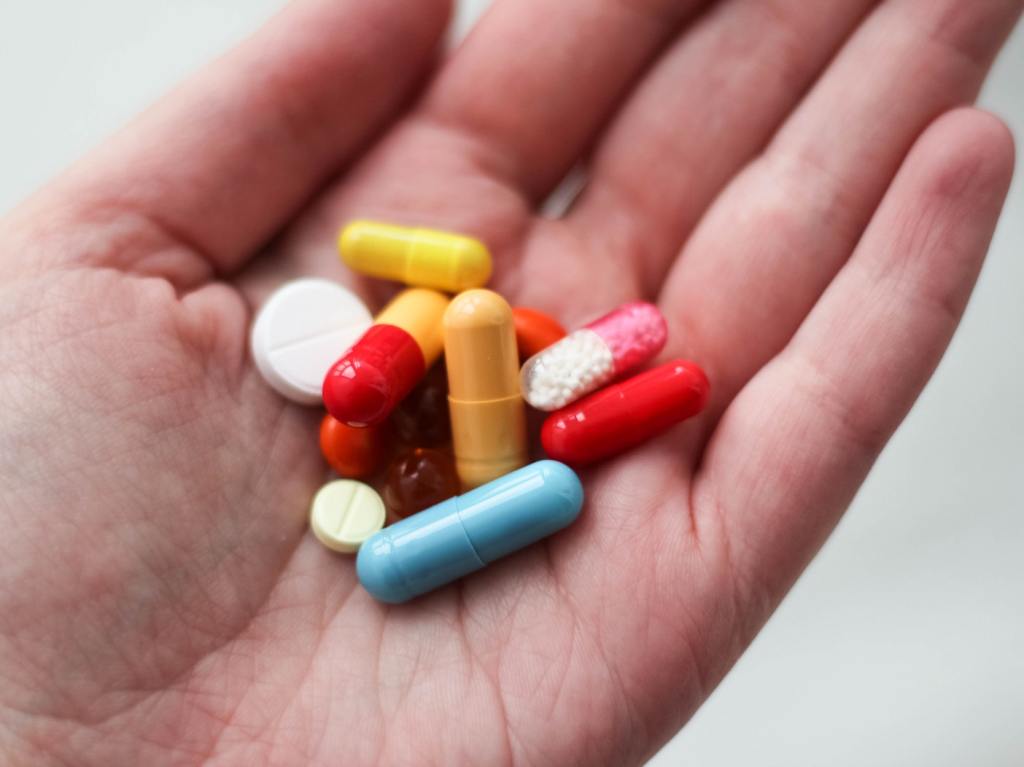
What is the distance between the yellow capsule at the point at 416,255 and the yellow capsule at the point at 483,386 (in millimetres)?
167

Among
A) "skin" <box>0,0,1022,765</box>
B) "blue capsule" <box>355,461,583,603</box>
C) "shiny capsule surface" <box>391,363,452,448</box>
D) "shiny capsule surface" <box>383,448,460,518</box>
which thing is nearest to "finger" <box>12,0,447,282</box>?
"skin" <box>0,0,1022,765</box>

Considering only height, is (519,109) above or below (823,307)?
above

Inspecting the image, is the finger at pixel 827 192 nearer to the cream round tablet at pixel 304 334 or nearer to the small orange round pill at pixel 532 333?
the small orange round pill at pixel 532 333

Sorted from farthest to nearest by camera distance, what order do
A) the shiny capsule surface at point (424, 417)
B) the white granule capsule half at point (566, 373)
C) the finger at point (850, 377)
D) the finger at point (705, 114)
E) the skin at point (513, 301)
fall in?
1. the finger at point (705, 114)
2. the shiny capsule surface at point (424, 417)
3. the white granule capsule half at point (566, 373)
4. the finger at point (850, 377)
5. the skin at point (513, 301)

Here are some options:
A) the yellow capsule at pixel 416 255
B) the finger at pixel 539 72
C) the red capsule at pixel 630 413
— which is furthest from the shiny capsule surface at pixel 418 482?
the finger at pixel 539 72

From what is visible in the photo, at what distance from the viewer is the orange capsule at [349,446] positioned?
191 cm

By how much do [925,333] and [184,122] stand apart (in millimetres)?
1506

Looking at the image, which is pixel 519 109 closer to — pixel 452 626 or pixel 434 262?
pixel 434 262

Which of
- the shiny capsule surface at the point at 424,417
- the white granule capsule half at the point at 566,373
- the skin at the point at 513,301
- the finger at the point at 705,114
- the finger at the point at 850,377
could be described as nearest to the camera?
the skin at the point at 513,301

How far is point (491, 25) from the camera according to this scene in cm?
223

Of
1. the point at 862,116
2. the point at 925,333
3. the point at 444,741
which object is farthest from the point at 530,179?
the point at 444,741

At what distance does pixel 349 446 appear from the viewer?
6.27 feet

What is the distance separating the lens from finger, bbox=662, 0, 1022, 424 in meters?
1.98

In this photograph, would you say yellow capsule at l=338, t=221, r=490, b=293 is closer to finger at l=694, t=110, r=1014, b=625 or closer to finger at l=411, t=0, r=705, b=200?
finger at l=411, t=0, r=705, b=200
